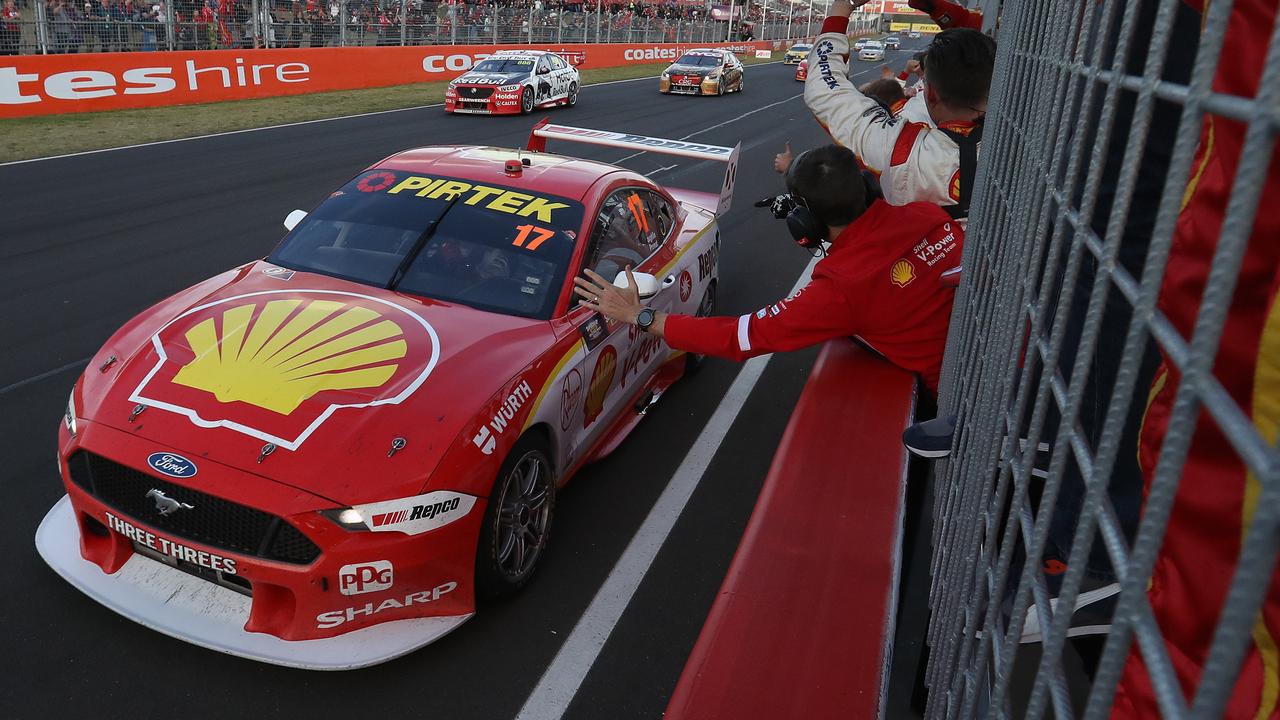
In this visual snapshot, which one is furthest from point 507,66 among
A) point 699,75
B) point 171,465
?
point 171,465

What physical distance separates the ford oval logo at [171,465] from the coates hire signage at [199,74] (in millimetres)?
14619

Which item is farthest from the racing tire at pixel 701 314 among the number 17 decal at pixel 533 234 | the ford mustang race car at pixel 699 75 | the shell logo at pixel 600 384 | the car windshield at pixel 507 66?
the ford mustang race car at pixel 699 75

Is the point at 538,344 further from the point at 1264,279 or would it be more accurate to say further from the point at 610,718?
the point at 1264,279

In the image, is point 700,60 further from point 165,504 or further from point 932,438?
point 165,504

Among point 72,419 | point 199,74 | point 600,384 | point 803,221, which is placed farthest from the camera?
point 199,74

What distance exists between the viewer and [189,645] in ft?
10.2

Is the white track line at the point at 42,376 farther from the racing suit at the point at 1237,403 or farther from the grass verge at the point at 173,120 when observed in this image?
the grass verge at the point at 173,120

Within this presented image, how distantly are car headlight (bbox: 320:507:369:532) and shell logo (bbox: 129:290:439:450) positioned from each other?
0.29m

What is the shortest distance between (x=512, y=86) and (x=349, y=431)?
17393 mm

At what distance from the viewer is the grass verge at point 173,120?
12.7 m

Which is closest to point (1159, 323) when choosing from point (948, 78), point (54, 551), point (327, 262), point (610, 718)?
point (610, 718)

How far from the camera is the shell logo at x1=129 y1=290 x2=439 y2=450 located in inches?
120

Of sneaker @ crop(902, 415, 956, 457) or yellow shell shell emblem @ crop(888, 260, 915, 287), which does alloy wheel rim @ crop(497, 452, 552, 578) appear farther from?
yellow shell shell emblem @ crop(888, 260, 915, 287)

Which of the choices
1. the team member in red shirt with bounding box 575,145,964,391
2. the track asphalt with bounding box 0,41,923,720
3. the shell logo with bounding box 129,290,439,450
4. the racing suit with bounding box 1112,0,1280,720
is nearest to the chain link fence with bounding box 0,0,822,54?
the track asphalt with bounding box 0,41,923,720
